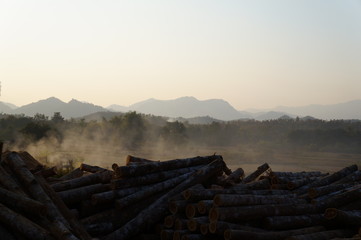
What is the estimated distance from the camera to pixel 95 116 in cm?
12069

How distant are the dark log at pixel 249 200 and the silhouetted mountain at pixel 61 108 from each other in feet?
569

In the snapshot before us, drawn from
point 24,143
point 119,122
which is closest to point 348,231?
point 24,143

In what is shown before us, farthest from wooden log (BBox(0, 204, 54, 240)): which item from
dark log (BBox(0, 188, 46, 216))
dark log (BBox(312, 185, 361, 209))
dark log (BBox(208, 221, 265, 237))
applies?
dark log (BBox(312, 185, 361, 209))

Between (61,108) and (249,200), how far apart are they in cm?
18764

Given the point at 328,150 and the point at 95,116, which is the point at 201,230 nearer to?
the point at 328,150

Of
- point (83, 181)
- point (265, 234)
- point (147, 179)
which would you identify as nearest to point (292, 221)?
point (265, 234)

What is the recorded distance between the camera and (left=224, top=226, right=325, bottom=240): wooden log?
739 cm

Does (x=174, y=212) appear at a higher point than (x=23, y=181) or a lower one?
lower

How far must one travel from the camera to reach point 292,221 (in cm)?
820

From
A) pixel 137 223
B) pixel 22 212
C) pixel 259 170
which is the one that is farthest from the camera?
pixel 259 170

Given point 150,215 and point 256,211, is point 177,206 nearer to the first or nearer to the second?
point 150,215

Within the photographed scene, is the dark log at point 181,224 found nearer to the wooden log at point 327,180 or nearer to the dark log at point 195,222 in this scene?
the dark log at point 195,222

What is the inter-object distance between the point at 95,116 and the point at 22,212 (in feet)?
379

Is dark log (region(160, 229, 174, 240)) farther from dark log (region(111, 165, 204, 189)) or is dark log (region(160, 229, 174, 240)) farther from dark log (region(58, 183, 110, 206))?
dark log (region(58, 183, 110, 206))
